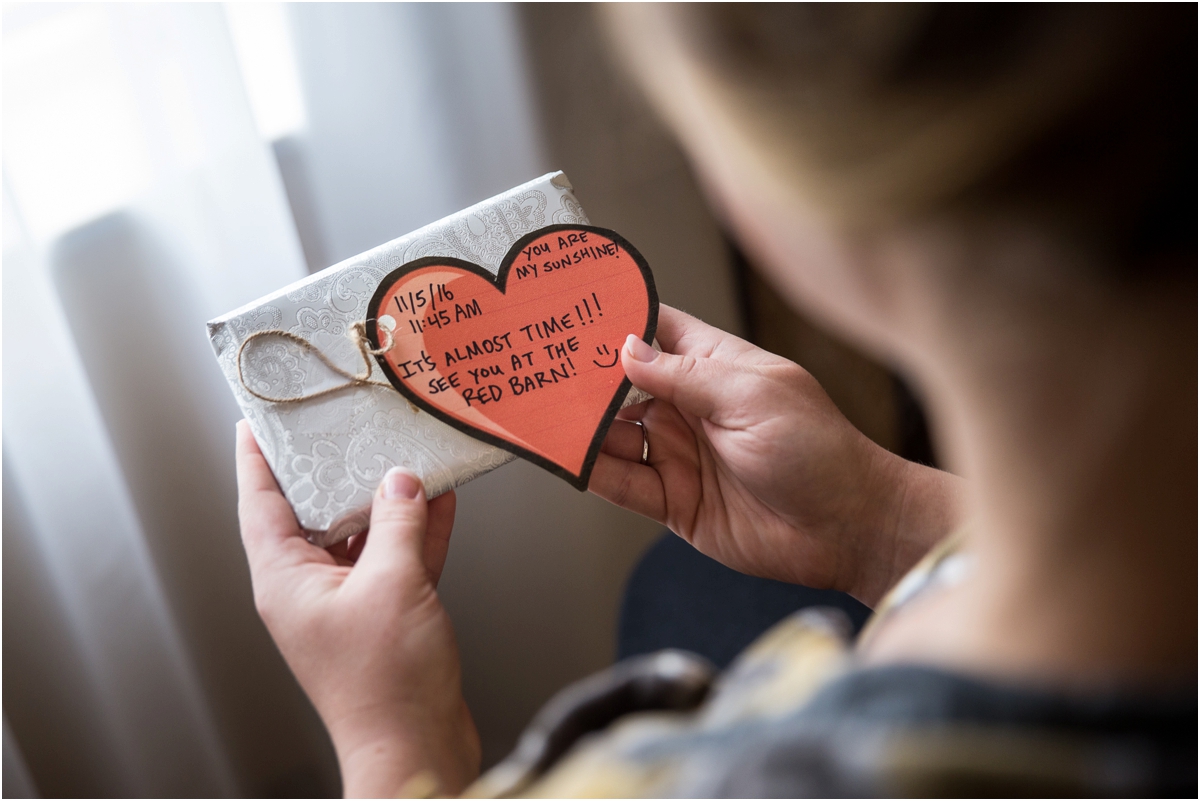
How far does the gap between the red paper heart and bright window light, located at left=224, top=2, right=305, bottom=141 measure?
0.40 meters

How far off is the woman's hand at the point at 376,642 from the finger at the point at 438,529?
89mm

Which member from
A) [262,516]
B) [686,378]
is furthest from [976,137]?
[262,516]

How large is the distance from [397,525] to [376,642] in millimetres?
100

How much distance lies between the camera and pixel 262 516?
2.39 ft

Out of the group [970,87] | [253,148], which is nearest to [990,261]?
[970,87]

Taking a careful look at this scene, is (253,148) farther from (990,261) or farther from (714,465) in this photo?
(990,261)

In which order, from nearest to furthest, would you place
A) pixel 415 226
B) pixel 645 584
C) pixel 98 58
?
pixel 98 58, pixel 415 226, pixel 645 584

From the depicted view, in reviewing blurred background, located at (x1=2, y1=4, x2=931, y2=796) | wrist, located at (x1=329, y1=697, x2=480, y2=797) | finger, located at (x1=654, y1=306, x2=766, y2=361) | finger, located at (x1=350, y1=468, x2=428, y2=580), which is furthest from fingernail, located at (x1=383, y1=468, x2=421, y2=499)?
blurred background, located at (x1=2, y1=4, x2=931, y2=796)

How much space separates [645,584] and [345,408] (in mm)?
790

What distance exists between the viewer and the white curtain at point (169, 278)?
94 centimetres

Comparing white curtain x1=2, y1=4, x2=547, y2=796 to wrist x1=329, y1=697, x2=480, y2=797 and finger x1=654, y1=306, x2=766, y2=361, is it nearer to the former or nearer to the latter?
finger x1=654, y1=306, x2=766, y2=361

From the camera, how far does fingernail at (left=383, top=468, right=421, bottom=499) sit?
0.73 metres

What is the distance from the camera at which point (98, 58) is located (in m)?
0.92

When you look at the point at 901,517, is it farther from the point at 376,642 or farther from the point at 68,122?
the point at 68,122
